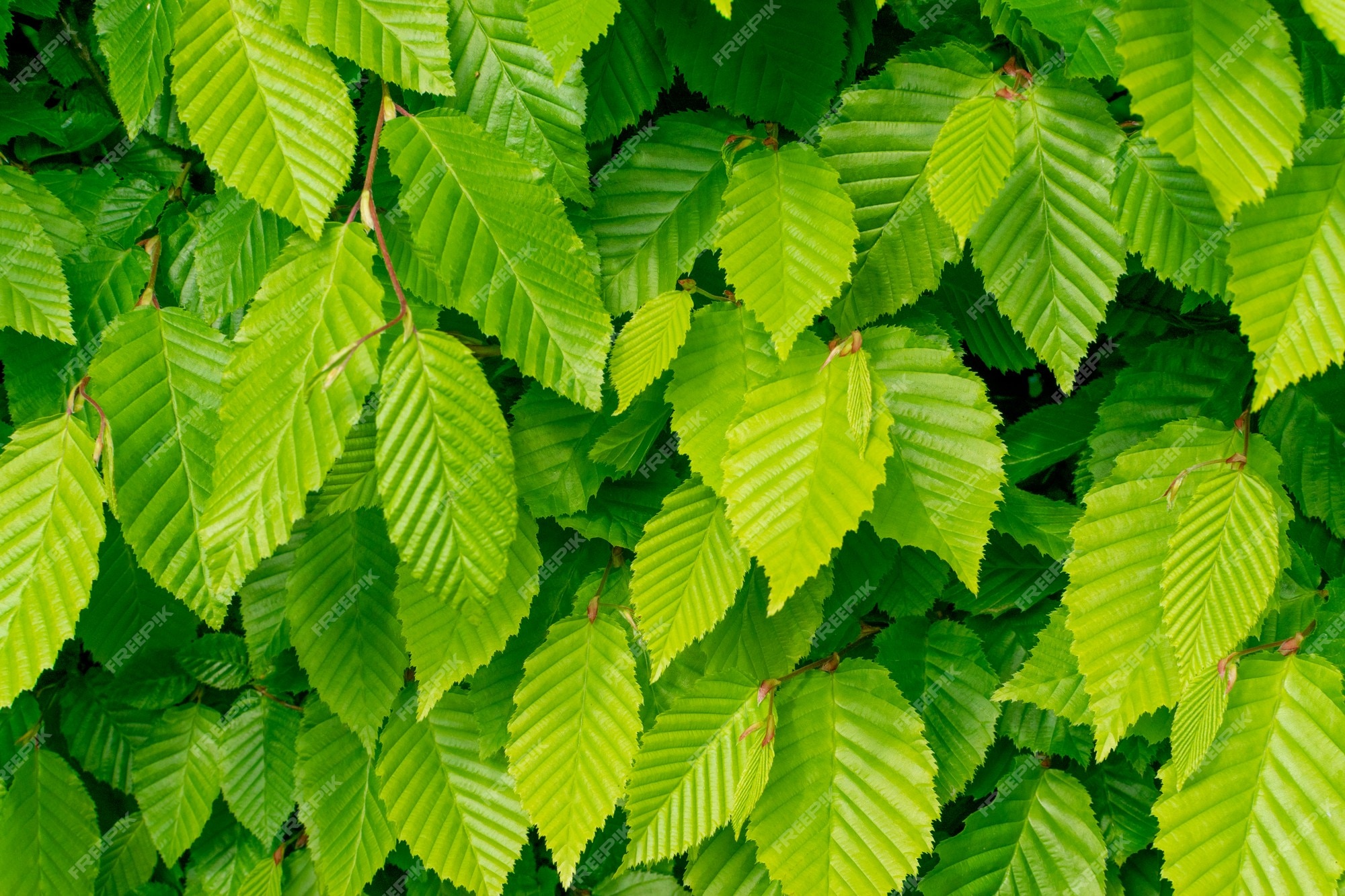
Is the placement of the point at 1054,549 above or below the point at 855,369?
below

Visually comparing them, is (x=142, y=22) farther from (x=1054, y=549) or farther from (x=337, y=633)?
(x=1054, y=549)

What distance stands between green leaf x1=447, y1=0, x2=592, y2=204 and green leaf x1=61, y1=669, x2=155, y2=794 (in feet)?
4.32

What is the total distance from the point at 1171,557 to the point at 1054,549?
0.61 ft

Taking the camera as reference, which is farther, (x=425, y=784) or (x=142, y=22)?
(x=425, y=784)

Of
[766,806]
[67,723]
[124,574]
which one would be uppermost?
[124,574]

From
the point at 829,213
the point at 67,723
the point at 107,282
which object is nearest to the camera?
the point at 829,213

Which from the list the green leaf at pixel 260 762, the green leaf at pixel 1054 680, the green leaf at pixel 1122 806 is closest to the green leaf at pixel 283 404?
the green leaf at pixel 260 762

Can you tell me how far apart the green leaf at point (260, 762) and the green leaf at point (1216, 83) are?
159 centimetres

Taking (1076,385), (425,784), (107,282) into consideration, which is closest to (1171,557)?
(1076,385)

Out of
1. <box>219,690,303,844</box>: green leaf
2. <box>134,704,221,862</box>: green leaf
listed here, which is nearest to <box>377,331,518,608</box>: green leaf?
<box>219,690,303,844</box>: green leaf

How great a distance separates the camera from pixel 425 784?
1382 millimetres

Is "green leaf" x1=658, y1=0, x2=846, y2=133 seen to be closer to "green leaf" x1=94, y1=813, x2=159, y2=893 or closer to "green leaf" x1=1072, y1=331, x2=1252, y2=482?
"green leaf" x1=1072, y1=331, x2=1252, y2=482

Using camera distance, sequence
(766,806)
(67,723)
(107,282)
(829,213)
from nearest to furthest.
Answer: (829,213) → (766,806) → (107,282) → (67,723)

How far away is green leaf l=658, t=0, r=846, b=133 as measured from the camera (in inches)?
42.7
